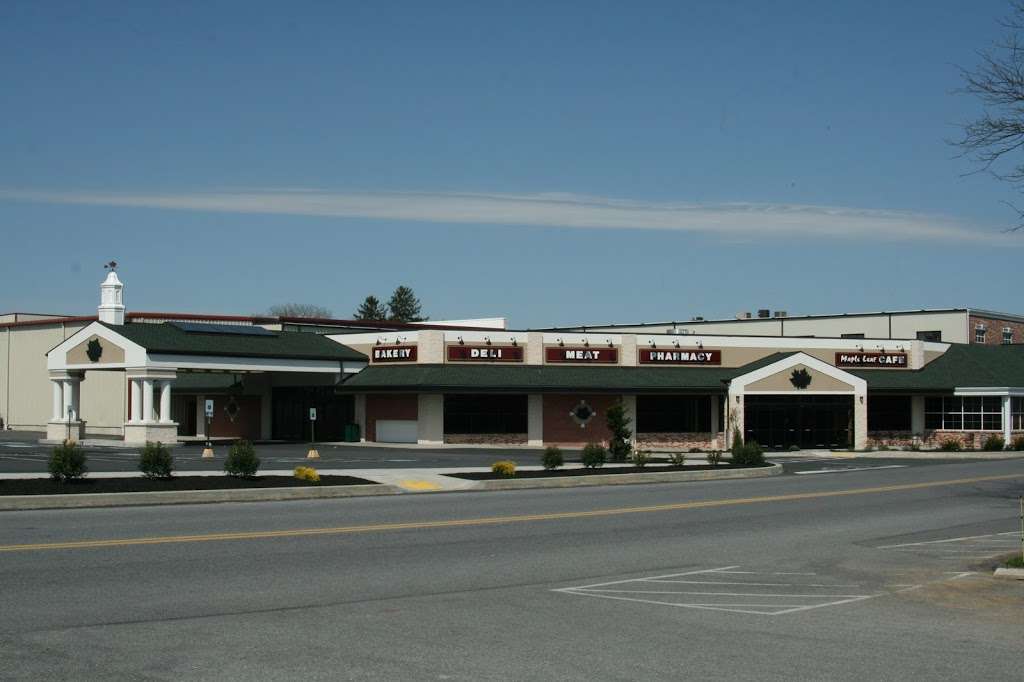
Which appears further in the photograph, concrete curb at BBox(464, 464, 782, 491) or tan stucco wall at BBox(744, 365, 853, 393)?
tan stucco wall at BBox(744, 365, 853, 393)

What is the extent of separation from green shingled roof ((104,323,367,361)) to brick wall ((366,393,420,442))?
8.28 feet

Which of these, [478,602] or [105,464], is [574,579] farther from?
[105,464]

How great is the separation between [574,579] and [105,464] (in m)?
25.0

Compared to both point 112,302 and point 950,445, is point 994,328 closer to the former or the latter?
point 950,445

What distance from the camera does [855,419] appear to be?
2260 inches

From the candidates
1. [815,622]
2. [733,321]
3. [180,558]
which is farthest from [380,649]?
[733,321]

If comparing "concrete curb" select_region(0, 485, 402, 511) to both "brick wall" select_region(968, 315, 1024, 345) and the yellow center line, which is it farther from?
"brick wall" select_region(968, 315, 1024, 345)

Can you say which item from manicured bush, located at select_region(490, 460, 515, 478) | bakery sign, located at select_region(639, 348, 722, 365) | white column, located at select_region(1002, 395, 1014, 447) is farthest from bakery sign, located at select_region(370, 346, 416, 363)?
white column, located at select_region(1002, 395, 1014, 447)

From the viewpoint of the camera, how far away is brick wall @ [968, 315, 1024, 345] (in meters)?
→ 77.9

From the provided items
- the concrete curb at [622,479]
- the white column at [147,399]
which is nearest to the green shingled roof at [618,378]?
the white column at [147,399]

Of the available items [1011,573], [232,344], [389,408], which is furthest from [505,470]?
[232,344]

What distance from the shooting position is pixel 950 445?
57.3m

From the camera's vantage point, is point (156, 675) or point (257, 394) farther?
point (257, 394)

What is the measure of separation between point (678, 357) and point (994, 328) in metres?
34.9
